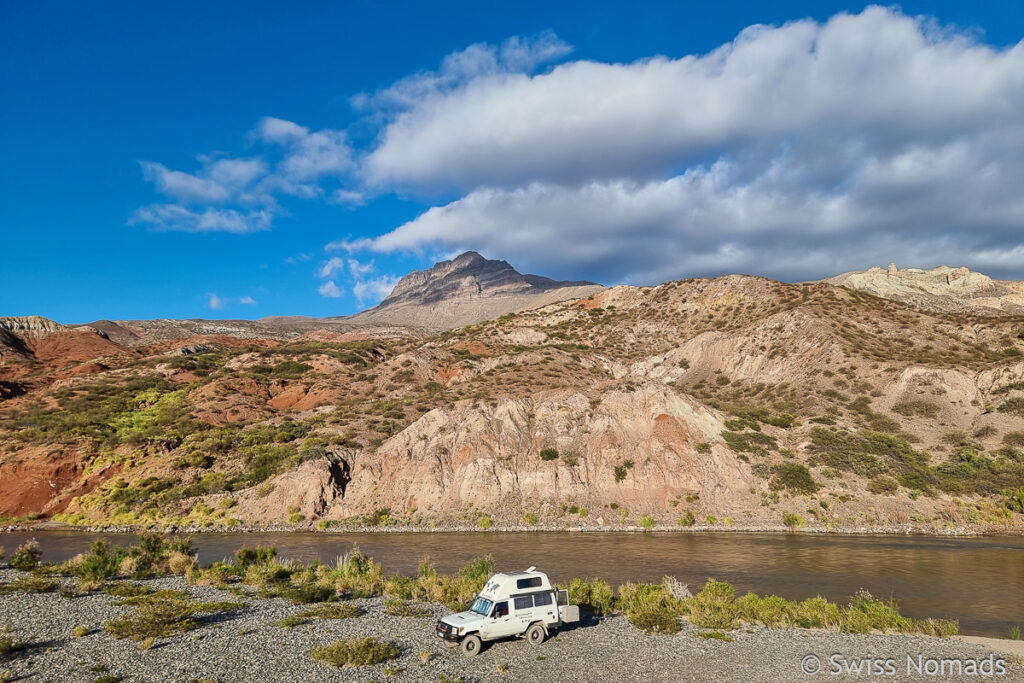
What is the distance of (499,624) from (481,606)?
839 mm

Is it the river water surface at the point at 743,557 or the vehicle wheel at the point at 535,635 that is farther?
the river water surface at the point at 743,557

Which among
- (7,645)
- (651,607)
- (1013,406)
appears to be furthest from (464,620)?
(1013,406)

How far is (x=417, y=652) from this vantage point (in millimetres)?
16484

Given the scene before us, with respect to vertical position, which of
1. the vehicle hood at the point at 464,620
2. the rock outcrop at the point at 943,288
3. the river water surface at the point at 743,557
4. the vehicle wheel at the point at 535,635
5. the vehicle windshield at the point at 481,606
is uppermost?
the rock outcrop at the point at 943,288

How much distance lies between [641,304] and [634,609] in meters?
97.7

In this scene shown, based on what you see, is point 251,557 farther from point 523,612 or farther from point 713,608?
point 713,608

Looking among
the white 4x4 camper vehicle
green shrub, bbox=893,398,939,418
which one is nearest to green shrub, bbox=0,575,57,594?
the white 4x4 camper vehicle

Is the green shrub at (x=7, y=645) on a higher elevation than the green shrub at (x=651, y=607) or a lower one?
higher

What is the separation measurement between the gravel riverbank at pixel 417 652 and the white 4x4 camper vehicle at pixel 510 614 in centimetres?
46

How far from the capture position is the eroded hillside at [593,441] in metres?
45.5

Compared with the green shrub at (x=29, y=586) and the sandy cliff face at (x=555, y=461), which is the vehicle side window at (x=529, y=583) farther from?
the sandy cliff face at (x=555, y=461)

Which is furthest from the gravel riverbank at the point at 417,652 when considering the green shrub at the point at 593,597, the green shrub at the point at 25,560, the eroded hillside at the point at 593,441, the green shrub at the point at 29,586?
the eroded hillside at the point at 593,441

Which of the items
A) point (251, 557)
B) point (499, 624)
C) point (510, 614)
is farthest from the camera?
point (251, 557)

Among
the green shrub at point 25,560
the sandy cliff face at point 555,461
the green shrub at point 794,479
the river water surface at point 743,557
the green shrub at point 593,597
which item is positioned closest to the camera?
the green shrub at point 593,597
